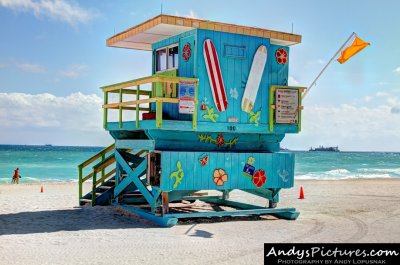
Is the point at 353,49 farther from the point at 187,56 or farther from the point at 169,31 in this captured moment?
the point at 169,31

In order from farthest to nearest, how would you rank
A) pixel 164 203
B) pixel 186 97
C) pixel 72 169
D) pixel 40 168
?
pixel 40 168, pixel 72 169, pixel 164 203, pixel 186 97

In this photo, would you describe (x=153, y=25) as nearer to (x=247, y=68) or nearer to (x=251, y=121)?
(x=247, y=68)

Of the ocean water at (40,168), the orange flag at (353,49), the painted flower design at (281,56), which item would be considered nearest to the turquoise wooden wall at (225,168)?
the painted flower design at (281,56)

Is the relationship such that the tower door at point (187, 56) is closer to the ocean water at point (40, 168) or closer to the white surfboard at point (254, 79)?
the white surfboard at point (254, 79)

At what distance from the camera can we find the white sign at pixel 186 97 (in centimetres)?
1272

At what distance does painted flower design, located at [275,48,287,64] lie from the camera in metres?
14.5

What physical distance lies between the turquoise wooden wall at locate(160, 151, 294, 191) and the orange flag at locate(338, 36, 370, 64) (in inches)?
119

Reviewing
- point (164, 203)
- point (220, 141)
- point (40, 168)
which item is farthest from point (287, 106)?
point (40, 168)

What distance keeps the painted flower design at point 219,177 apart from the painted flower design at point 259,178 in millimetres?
913

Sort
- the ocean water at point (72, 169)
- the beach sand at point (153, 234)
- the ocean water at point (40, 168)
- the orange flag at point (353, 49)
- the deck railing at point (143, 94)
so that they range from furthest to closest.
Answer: the ocean water at point (72, 169) → the ocean water at point (40, 168) → the orange flag at point (353, 49) → the deck railing at point (143, 94) → the beach sand at point (153, 234)

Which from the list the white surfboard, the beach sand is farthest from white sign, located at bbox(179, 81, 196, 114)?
the beach sand

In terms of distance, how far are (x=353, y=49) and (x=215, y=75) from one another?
408 centimetres

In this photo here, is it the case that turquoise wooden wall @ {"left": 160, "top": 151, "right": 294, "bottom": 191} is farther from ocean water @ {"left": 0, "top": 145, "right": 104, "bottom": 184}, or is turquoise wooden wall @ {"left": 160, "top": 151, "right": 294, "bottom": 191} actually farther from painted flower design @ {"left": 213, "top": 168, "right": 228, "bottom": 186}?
ocean water @ {"left": 0, "top": 145, "right": 104, "bottom": 184}

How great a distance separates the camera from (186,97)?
1280cm
